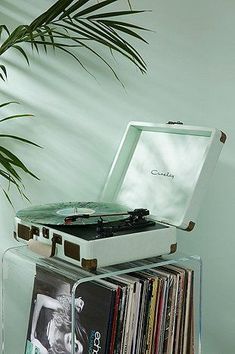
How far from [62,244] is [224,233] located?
606 millimetres

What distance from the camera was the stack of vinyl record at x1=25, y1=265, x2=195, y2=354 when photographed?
130cm

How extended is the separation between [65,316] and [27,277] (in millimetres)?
201

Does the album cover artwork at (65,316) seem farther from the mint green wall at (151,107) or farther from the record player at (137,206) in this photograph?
the mint green wall at (151,107)

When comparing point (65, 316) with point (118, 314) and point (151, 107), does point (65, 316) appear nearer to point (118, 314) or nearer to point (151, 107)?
point (118, 314)

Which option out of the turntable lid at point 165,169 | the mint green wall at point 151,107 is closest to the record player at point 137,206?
the turntable lid at point 165,169

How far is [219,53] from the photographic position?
1.64 meters

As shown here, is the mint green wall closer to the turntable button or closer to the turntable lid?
the turntable lid

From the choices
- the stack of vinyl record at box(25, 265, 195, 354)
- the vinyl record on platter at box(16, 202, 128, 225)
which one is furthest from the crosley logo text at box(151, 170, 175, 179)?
the stack of vinyl record at box(25, 265, 195, 354)

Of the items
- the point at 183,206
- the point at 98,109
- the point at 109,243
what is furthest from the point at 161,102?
the point at 109,243

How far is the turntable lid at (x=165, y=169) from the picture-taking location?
4.79 ft

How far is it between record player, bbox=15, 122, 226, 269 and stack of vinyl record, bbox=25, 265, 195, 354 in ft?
0.26

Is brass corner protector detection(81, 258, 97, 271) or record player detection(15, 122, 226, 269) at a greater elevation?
record player detection(15, 122, 226, 269)

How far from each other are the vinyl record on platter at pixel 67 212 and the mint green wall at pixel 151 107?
0.32 meters

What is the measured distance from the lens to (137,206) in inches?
63.2
